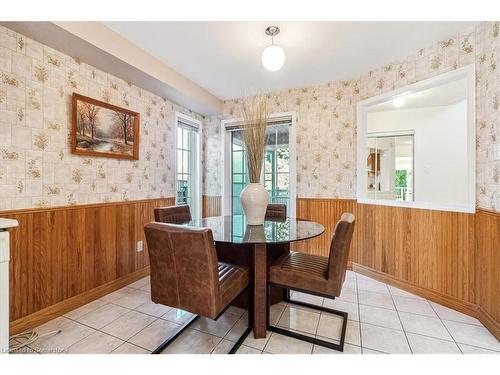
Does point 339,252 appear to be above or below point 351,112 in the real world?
below

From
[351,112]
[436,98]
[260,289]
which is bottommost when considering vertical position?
[260,289]

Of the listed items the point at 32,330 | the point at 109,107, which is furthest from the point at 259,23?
the point at 32,330

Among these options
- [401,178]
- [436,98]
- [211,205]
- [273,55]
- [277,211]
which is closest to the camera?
[273,55]

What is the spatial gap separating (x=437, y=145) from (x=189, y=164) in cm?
382

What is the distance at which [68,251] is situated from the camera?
2070 millimetres

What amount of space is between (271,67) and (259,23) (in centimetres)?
34

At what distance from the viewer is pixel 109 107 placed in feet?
7.89

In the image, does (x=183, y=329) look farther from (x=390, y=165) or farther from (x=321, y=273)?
(x=390, y=165)

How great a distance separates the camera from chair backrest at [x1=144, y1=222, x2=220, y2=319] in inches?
51.3

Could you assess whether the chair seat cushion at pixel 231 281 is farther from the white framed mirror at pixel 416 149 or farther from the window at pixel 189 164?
the window at pixel 189 164

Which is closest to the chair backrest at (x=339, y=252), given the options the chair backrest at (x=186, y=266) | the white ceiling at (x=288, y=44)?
the chair backrest at (x=186, y=266)

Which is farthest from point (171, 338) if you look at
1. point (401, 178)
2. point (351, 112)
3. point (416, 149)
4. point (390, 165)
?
point (416, 149)

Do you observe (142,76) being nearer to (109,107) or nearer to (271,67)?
(109,107)

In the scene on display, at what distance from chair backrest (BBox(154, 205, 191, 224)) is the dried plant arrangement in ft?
3.10
